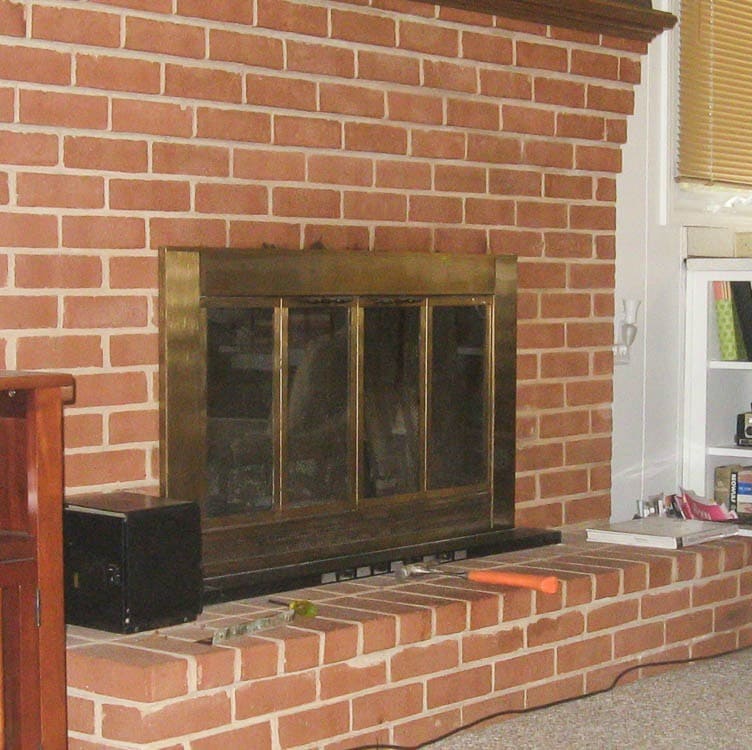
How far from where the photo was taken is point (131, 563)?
2414 mm

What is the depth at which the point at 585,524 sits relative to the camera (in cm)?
362

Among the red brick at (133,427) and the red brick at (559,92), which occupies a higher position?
the red brick at (559,92)

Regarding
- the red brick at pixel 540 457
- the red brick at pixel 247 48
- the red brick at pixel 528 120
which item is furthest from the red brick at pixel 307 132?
the red brick at pixel 540 457

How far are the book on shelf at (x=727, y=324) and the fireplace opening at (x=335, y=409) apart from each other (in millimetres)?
833

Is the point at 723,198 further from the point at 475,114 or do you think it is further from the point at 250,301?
the point at 250,301

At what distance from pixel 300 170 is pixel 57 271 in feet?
1.92

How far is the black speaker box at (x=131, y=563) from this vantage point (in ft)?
7.93

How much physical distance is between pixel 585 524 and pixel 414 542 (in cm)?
65

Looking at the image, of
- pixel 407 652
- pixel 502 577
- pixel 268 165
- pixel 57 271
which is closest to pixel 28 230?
pixel 57 271

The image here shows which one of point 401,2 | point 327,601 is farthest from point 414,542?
point 401,2

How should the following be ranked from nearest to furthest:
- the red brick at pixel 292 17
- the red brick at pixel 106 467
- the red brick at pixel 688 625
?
the red brick at pixel 106 467 → the red brick at pixel 292 17 → the red brick at pixel 688 625

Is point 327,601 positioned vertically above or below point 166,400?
below

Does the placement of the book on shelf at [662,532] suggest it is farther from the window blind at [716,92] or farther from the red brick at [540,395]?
the window blind at [716,92]

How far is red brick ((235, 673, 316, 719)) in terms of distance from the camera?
2377 mm
